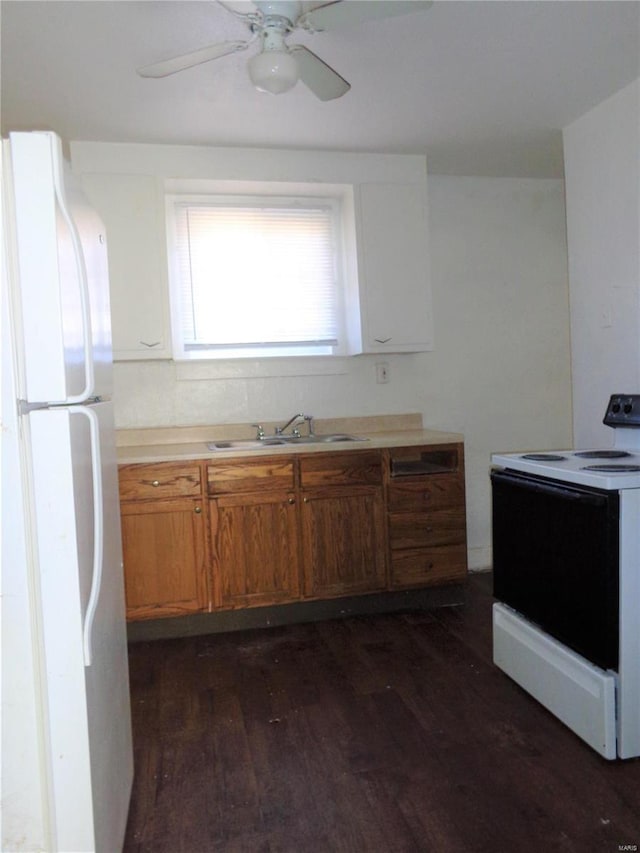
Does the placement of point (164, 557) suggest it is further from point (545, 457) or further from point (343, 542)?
point (545, 457)

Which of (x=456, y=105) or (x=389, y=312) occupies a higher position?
(x=456, y=105)

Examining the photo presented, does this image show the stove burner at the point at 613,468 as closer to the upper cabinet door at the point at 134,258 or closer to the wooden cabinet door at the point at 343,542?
the wooden cabinet door at the point at 343,542

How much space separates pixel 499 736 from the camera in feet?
6.66

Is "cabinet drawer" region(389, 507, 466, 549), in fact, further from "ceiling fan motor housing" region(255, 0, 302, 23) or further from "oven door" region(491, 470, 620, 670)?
"ceiling fan motor housing" region(255, 0, 302, 23)

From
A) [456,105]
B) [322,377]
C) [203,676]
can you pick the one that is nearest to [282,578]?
[203,676]

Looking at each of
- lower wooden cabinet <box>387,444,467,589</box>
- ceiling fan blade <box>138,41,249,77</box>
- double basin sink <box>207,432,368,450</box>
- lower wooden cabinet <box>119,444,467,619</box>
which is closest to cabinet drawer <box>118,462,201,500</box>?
lower wooden cabinet <box>119,444,467,619</box>

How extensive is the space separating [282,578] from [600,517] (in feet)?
5.32

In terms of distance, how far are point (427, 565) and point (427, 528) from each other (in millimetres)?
191

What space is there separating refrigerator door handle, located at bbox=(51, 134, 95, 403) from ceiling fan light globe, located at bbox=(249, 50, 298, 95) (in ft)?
3.12

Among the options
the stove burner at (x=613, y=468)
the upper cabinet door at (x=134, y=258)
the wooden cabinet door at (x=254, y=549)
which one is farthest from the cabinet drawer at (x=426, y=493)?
the upper cabinet door at (x=134, y=258)

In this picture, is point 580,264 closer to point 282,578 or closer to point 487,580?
point 487,580

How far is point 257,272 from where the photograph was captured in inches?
138

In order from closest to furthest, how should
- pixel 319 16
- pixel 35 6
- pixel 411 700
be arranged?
pixel 319 16 < pixel 35 6 < pixel 411 700

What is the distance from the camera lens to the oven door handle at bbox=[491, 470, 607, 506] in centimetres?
187
